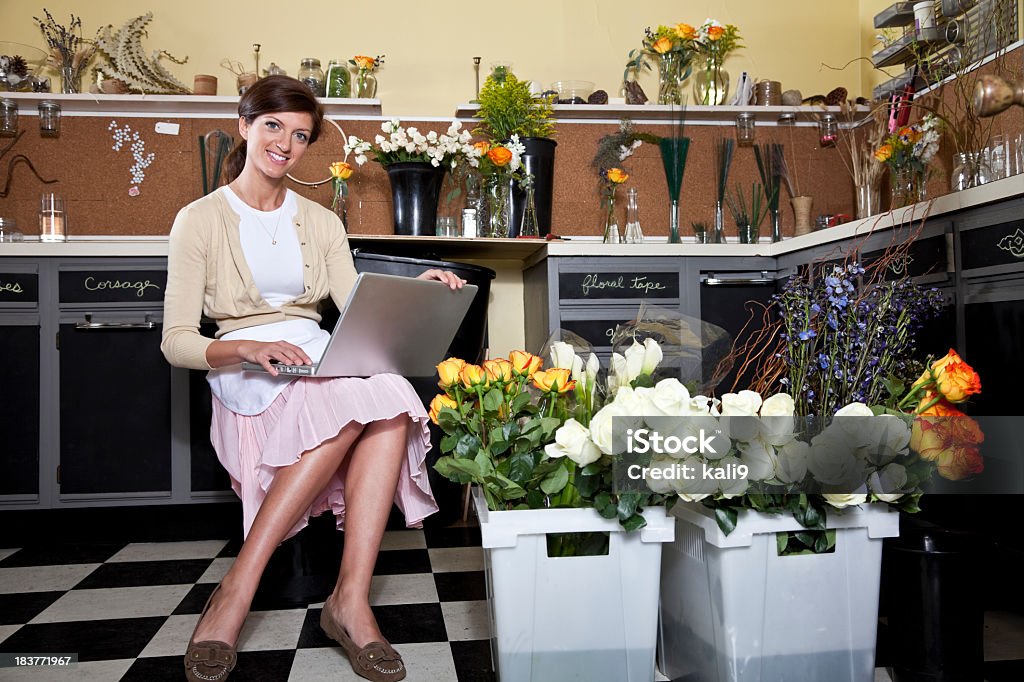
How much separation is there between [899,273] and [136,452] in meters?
2.08

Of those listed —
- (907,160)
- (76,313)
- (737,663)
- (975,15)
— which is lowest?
(737,663)

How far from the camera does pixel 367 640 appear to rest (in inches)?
58.3

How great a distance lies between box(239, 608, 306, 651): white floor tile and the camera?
1.62 meters

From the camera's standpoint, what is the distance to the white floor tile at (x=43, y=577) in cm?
208

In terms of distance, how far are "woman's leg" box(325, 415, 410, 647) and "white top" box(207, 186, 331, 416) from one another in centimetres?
23

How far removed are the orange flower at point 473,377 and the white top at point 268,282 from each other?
1.89 feet

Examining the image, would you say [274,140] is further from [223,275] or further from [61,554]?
[61,554]

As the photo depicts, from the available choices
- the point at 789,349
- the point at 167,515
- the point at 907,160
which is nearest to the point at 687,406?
the point at 789,349

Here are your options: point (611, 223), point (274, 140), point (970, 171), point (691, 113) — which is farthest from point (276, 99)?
point (691, 113)

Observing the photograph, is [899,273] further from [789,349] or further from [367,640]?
[367,640]

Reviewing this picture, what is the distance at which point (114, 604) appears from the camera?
192cm

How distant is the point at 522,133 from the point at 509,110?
9cm

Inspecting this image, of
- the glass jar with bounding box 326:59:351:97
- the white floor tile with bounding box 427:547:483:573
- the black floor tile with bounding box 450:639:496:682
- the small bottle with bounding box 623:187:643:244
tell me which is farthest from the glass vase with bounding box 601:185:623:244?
the black floor tile with bounding box 450:639:496:682

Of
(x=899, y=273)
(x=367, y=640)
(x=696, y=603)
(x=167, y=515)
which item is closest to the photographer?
(x=696, y=603)
